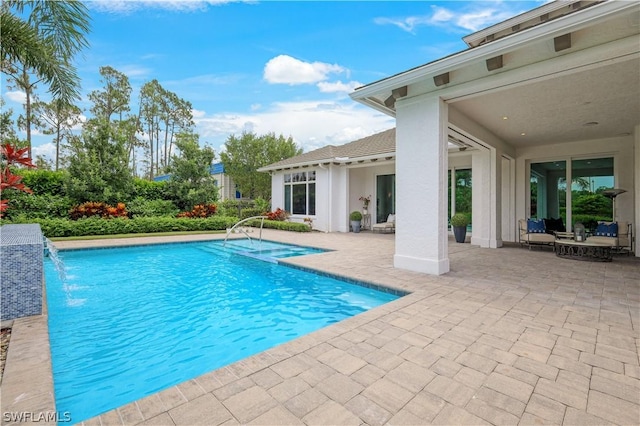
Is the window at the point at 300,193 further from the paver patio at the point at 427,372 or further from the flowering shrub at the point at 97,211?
the paver patio at the point at 427,372

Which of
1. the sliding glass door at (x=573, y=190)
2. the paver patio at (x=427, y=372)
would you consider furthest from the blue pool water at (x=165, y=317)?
the sliding glass door at (x=573, y=190)

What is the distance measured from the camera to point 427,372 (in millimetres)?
2471

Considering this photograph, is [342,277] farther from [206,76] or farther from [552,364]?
[206,76]

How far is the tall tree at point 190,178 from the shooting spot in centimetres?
1617

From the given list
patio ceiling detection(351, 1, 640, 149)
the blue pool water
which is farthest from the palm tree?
patio ceiling detection(351, 1, 640, 149)

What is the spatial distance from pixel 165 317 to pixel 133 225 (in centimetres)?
1042

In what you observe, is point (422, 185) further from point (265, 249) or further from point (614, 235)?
point (614, 235)

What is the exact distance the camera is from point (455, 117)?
6812 mm

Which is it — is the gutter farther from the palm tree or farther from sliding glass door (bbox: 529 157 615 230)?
sliding glass door (bbox: 529 157 615 230)

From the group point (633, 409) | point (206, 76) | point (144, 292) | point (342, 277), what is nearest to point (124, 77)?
point (206, 76)

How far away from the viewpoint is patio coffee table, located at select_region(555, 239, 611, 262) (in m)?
7.41

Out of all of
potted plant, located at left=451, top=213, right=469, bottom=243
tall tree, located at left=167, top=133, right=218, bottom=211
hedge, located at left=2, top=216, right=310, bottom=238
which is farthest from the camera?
tall tree, located at left=167, top=133, right=218, bottom=211

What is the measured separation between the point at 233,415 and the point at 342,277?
13.1ft

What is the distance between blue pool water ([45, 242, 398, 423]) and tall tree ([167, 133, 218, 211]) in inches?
327
